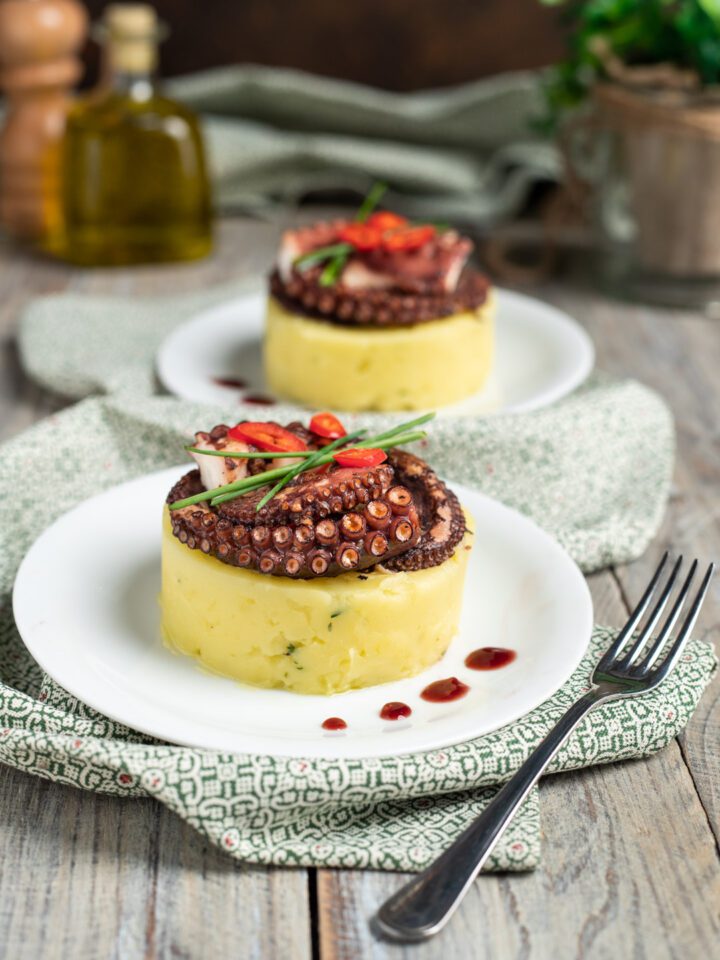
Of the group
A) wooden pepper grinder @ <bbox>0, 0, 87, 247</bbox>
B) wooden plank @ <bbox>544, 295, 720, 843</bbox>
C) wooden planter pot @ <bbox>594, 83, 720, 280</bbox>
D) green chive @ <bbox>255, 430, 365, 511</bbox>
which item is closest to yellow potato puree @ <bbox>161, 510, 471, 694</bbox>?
green chive @ <bbox>255, 430, 365, 511</bbox>

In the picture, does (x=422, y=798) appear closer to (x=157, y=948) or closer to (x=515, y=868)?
(x=515, y=868)

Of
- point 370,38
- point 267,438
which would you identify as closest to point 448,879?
point 267,438

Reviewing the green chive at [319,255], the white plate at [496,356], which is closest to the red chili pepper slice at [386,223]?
the green chive at [319,255]

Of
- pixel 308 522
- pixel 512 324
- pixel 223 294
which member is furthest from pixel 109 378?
pixel 308 522

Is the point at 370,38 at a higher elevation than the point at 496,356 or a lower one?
higher

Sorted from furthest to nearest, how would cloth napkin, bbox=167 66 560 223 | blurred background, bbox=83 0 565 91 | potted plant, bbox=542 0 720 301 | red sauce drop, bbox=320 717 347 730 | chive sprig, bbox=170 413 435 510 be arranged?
blurred background, bbox=83 0 565 91
cloth napkin, bbox=167 66 560 223
potted plant, bbox=542 0 720 301
chive sprig, bbox=170 413 435 510
red sauce drop, bbox=320 717 347 730

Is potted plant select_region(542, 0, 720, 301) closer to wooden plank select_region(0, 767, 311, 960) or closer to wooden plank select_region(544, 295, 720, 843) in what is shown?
wooden plank select_region(544, 295, 720, 843)

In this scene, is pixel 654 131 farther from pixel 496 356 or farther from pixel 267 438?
pixel 267 438
